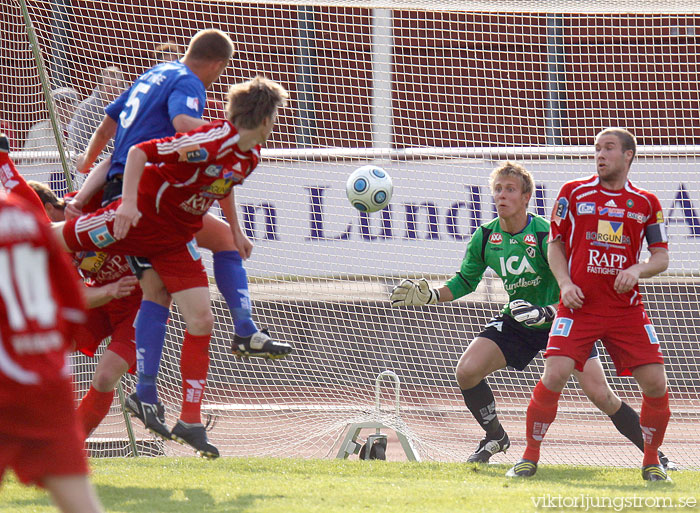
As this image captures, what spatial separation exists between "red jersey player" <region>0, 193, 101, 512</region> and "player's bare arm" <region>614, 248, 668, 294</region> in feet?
10.1

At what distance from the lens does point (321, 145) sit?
9781 mm

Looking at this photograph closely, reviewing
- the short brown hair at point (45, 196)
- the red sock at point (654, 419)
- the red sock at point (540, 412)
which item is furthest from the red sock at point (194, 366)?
the red sock at point (654, 419)

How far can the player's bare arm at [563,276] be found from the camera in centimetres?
471

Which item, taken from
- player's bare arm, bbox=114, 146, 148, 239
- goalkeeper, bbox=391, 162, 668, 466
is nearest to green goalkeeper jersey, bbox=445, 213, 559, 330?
goalkeeper, bbox=391, 162, 668, 466

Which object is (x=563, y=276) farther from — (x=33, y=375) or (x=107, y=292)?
(x=33, y=375)

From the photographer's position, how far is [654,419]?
4875 millimetres

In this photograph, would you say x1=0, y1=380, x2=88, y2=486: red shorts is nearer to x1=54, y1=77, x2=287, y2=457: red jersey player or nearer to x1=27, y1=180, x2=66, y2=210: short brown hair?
x1=54, y1=77, x2=287, y2=457: red jersey player

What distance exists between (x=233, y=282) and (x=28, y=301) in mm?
2282

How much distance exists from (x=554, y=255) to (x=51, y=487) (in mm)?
3242

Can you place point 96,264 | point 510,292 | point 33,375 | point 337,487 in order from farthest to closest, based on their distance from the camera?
point 510,292 → point 96,264 → point 337,487 → point 33,375

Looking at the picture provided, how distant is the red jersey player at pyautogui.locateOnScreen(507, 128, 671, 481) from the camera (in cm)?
474

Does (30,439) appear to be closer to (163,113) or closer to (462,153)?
(163,113)

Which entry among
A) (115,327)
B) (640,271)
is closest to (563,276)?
(640,271)

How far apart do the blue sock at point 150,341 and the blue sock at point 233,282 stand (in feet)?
1.10
